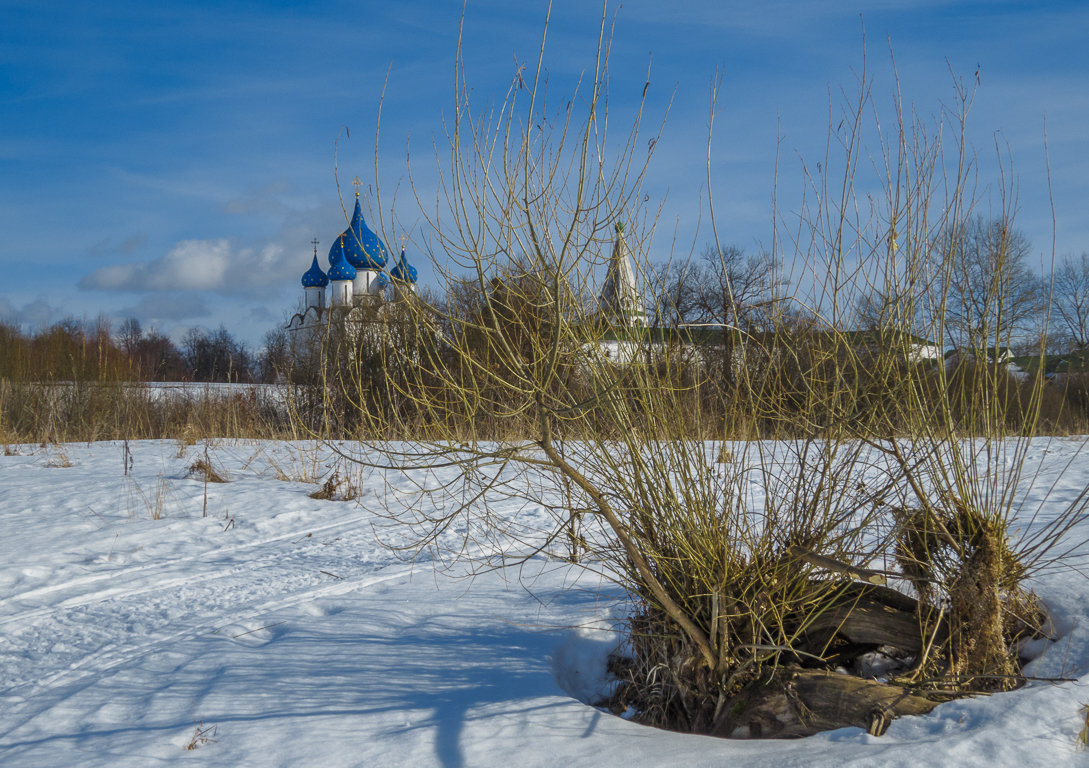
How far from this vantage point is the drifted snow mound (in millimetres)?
3455

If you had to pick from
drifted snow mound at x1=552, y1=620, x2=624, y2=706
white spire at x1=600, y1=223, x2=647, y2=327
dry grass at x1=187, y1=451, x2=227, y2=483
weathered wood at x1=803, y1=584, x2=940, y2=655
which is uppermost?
white spire at x1=600, y1=223, x2=647, y2=327

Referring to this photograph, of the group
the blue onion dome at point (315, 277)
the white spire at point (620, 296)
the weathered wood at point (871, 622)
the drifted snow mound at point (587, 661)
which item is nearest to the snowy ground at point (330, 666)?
the drifted snow mound at point (587, 661)

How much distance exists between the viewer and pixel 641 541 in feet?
9.87

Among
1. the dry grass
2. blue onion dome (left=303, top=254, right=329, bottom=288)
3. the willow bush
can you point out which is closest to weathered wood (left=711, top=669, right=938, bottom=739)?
the willow bush

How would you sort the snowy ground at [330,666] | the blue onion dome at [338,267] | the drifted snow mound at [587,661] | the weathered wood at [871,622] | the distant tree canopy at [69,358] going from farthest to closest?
the blue onion dome at [338,267] → the distant tree canopy at [69,358] → the drifted snow mound at [587,661] → the weathered wood at [871,622] → the snowy ground at [330,666]

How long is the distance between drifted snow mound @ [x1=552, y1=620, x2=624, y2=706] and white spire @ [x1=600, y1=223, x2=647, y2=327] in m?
1.47

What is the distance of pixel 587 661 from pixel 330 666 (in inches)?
47.1

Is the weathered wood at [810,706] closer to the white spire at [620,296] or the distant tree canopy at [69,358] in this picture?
the white spire at [620,296]

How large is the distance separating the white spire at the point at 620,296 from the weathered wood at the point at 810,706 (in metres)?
1.48

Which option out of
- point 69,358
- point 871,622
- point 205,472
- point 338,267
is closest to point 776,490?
point 871,622

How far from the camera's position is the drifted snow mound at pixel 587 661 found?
346cm

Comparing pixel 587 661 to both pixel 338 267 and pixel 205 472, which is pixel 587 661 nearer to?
pixel 205 472

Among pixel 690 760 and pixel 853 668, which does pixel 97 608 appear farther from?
pixel 853 668

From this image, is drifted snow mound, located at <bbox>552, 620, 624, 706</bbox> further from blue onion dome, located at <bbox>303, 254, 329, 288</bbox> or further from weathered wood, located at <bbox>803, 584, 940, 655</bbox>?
blue onion dome, located at <bbox>303, 254, 329, 288</bbox>
